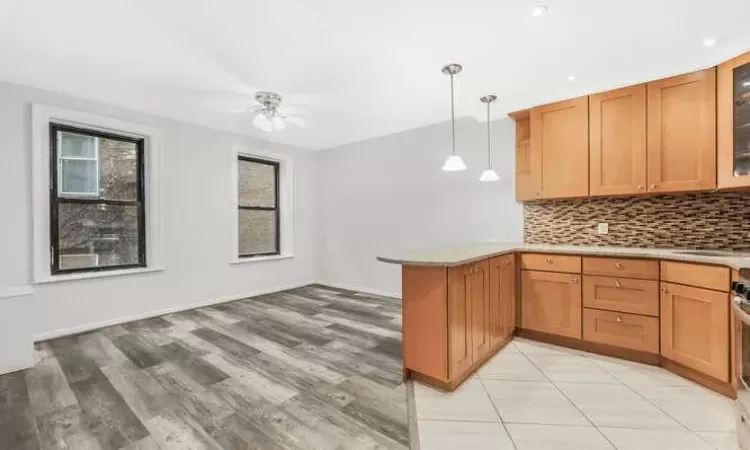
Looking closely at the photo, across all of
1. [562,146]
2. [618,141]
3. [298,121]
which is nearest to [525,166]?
[562,146]

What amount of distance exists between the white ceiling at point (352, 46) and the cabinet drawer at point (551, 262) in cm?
155

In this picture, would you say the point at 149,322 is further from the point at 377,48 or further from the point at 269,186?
the point at 377,48

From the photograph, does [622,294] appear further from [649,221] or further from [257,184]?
[257,184]

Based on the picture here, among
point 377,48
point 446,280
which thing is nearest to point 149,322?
point 446,280

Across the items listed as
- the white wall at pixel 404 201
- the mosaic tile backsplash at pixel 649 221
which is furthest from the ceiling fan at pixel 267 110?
the mosaic tile backsplash at pixel 649 221

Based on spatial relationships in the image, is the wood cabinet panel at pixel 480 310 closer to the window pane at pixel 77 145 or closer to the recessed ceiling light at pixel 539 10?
the recessed ceiling light at pixel 539 10

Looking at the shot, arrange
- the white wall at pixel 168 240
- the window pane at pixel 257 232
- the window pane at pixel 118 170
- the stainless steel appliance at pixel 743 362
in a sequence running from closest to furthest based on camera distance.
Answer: the stainless steel appliance at pixel 743 362, the white wall at pixel 168 240, the window pane at pixel 118 170, the window pane at pixel 257 232

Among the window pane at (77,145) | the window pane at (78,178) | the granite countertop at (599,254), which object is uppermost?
the window pane at (77,145)

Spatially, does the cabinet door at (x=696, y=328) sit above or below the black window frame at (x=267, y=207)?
below

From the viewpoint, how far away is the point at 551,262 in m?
2.89

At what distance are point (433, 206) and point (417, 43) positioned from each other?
7.96ft

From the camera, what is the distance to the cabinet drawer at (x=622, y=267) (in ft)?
8.17

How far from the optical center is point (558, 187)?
3.19 meters

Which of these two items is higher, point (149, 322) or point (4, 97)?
point (4, 97)
